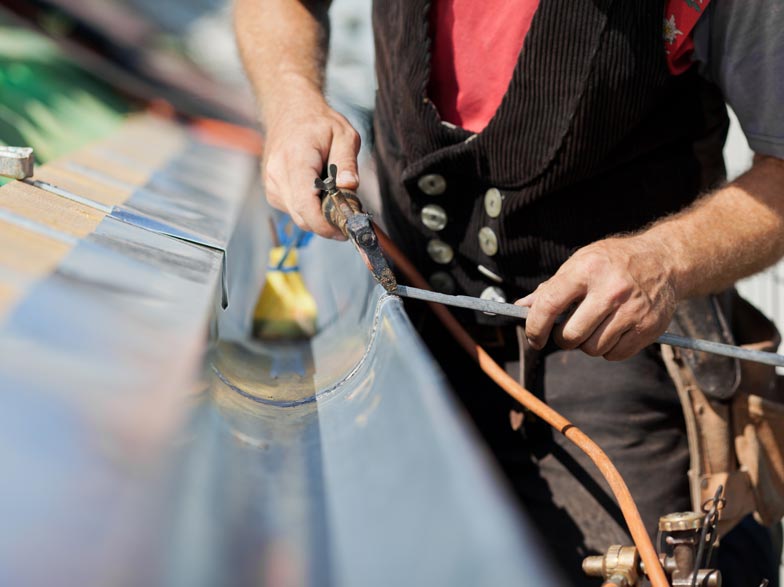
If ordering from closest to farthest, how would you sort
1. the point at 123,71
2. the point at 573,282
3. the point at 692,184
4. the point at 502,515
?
the point at 502,515 < the point at 573,282 < the point at 692,184 < the point at 123,71

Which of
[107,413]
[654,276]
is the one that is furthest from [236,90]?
[107,413]

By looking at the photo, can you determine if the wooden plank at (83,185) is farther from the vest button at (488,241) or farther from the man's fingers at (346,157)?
the vest button at (488,241)

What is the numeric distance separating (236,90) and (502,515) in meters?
2.87

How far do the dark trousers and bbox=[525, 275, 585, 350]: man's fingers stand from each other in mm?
351

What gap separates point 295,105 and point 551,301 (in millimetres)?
532

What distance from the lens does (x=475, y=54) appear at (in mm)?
1240

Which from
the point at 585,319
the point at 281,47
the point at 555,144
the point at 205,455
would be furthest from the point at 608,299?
the point at 281,47

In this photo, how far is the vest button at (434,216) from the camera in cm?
131

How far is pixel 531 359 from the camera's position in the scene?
4.41 feet

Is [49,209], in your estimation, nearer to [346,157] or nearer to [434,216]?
[346,157]

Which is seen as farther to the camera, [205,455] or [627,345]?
[627,345]

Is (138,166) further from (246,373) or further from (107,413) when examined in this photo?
(107,413)

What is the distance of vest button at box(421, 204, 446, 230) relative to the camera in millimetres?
1308

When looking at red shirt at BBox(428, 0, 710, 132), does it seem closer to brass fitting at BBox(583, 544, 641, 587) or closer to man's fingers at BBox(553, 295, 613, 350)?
man's fingers at BBox(553, 295, 613, 350)
